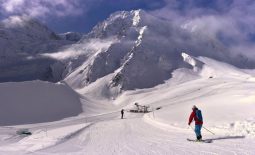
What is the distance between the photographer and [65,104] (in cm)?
10325

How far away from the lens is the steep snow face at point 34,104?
284 ft

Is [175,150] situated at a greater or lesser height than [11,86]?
lesser

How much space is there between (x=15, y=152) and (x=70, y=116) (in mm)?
78554

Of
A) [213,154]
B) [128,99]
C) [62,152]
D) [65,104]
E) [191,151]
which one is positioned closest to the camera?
[213,154]

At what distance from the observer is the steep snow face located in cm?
8650

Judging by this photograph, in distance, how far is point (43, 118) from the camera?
89.1 meters

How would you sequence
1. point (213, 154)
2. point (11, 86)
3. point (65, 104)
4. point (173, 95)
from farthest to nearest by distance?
point (173, 95) < point (65, 104) < point (11, 86) < point (213, 154)

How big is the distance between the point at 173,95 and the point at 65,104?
6276 centimetres

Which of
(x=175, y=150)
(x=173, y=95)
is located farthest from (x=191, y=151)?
(x=173, y=95)

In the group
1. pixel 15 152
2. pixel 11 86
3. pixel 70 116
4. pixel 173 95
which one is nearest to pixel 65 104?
pixel 70 116

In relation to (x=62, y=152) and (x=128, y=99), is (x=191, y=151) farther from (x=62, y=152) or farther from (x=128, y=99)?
(x=128, y=99)

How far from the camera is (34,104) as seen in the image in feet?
305

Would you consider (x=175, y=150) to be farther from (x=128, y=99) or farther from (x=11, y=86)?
(x=128, y=99)

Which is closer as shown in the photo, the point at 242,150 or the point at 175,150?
the point at 242,150
